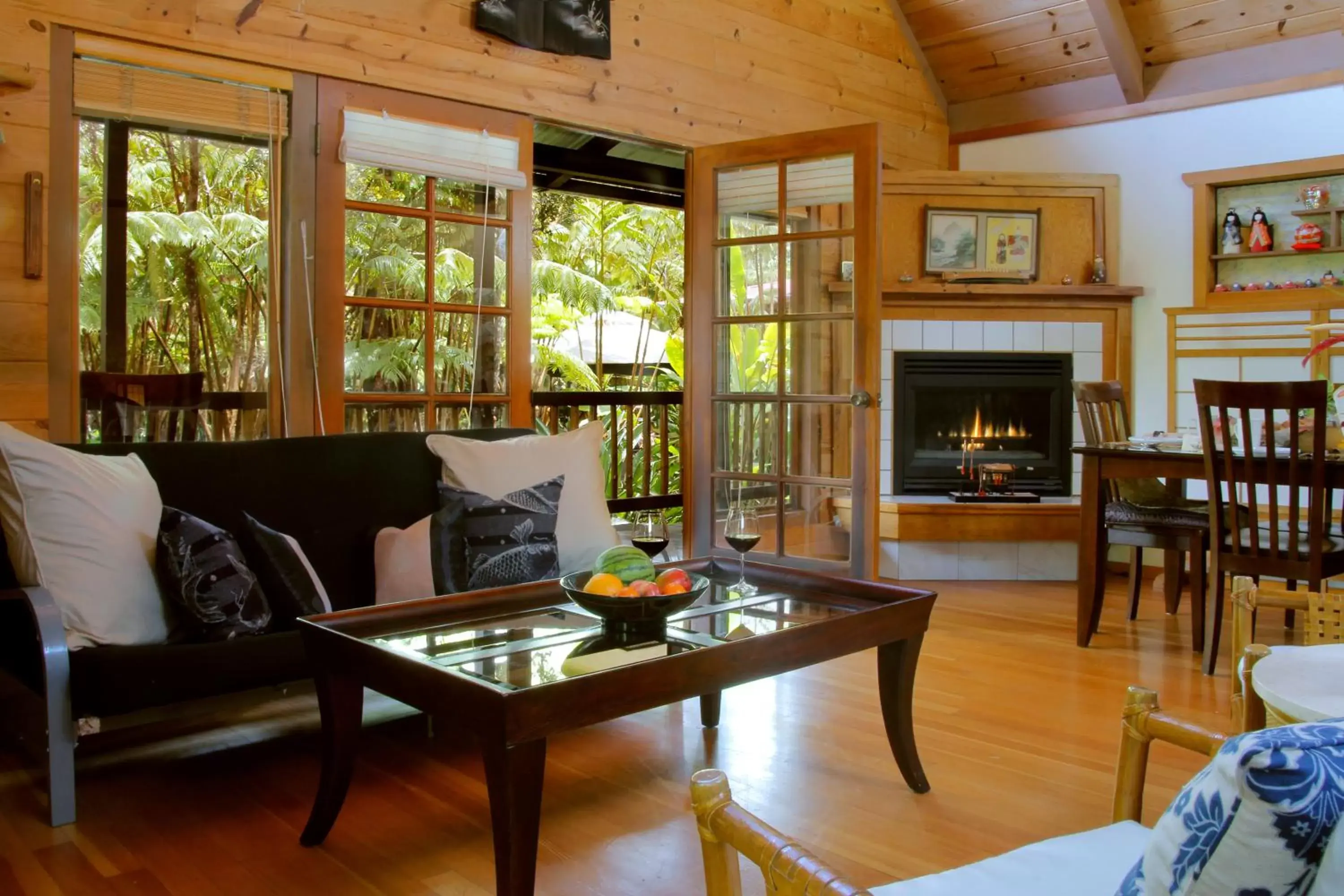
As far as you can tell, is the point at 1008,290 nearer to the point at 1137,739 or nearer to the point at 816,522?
the point at 816,522

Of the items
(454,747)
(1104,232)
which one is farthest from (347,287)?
(1104,232)

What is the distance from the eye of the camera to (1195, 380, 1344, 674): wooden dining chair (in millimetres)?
3334

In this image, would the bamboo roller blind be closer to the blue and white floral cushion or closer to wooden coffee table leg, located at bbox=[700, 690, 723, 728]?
wooden coffee table leg, located at bbox=[700, 690, 723, 728]

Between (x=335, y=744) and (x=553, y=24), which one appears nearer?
(x=335, y=744)

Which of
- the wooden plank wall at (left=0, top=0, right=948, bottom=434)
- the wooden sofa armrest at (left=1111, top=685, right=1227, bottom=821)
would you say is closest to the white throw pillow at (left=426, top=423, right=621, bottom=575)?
the wooden plank wall at (left=0, top=0, right=948, bottom=434)

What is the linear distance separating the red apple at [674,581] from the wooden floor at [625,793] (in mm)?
521

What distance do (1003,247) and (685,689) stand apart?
450cm

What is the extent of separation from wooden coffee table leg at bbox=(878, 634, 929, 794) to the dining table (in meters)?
1.62

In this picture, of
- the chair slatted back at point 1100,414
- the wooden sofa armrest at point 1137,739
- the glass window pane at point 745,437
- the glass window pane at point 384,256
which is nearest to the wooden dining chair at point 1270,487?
the chair slatted back at point 1100,414

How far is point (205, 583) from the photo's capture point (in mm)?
2506

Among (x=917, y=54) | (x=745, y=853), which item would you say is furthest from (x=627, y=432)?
(x=745, y=853)

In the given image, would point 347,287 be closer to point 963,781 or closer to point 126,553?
point 126,553

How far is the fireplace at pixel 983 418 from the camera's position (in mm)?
5781

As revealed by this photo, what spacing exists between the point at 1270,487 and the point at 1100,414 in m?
1.19
